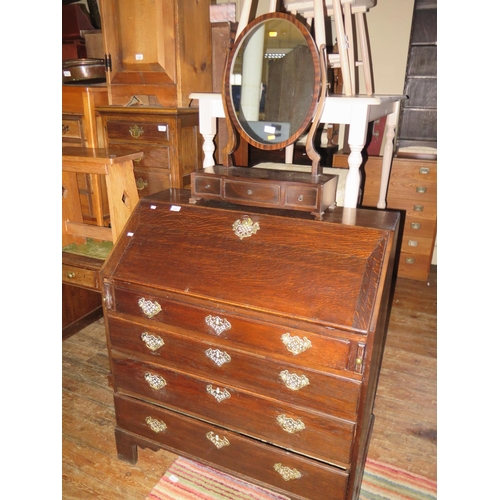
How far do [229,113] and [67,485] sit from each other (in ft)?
6.08

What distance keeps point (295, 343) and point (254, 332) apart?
0.52ft

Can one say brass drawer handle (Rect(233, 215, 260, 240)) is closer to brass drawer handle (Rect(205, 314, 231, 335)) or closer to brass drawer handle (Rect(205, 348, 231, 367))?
brass drawer handle (Rect(205, 314, 231, 335))

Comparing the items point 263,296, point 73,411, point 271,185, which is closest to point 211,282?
point 263,296

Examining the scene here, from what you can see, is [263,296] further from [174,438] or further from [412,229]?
[412,229]

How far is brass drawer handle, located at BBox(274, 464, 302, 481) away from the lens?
1.53 metres

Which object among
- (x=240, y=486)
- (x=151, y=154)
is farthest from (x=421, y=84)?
(x=240, y=486)

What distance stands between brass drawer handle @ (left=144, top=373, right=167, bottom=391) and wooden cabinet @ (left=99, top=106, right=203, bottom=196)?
3.77 feet

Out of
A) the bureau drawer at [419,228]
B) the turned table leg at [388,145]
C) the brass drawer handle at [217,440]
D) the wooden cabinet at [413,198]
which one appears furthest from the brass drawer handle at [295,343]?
the bureau drawer at [419,228]

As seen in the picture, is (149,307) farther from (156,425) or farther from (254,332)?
(156,425)

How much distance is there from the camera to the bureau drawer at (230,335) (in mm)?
1318

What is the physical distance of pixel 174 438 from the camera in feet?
5.83

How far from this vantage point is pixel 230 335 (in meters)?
1.47
